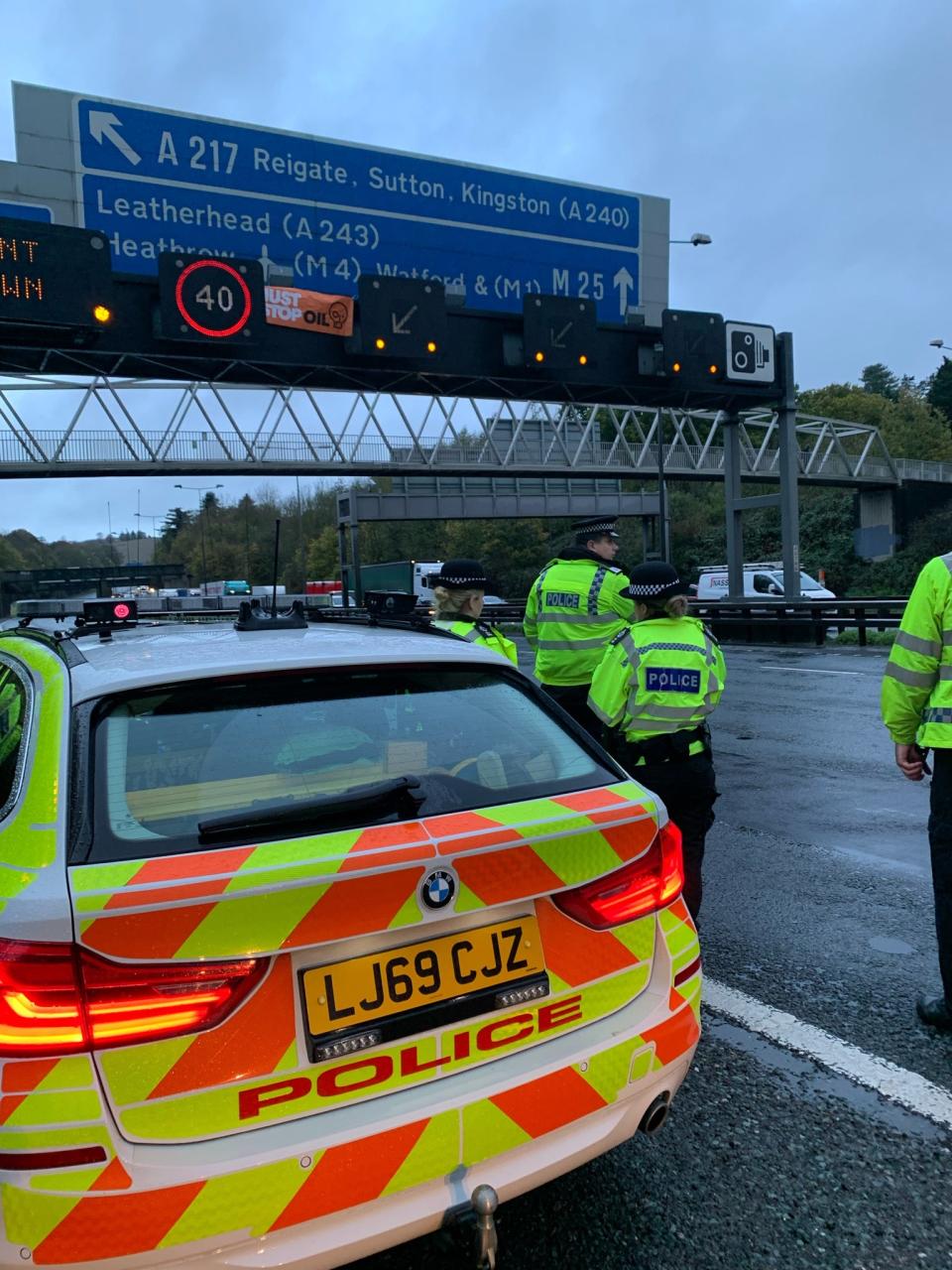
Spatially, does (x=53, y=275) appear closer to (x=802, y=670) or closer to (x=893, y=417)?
(x=802, y=670)

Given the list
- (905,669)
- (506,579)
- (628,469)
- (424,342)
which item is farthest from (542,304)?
(506,579)

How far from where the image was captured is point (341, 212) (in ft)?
55.8

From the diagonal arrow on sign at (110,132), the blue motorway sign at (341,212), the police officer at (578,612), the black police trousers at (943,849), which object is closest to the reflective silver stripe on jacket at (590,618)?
the police officer at (578,612)

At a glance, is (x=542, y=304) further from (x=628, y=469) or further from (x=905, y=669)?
(x=628, y=469)

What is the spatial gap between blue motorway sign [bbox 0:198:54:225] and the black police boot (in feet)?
55.7

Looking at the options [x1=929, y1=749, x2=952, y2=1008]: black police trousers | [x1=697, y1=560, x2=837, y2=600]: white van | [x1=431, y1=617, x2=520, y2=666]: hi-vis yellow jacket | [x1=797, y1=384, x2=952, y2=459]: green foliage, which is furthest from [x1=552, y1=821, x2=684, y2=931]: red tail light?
[x1=797, y1=384, x2=952, y2=459]: green foliage

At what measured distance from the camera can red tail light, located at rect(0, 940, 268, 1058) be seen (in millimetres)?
1594

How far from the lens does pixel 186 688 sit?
7.12ft

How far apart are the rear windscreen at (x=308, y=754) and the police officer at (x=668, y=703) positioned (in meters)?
1.30

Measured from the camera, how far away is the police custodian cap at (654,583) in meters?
3.81

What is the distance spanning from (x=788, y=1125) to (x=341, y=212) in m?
17.4

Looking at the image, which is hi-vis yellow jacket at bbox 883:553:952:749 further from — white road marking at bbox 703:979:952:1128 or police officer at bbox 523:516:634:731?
police officer at bbox 523:516:634:731

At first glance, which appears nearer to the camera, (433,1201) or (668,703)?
(433,1201)

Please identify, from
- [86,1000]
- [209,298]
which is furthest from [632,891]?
[209,298]
